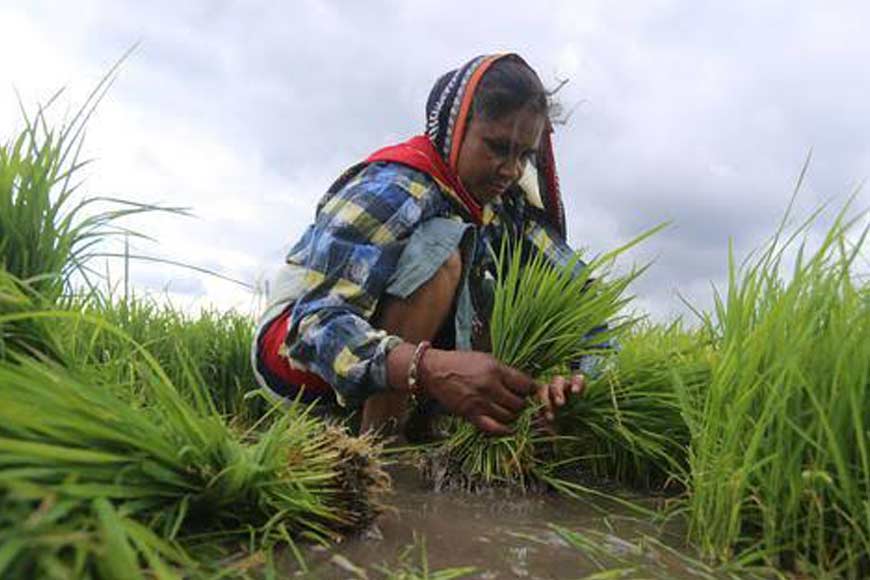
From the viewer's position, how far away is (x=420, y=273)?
98.8 inches

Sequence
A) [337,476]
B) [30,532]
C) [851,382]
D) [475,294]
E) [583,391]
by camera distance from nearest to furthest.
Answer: [30,532] < [851,382] < [337,476] < [583,391] < [475,294]

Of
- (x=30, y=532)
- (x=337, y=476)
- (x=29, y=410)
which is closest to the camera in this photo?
(x=30, y=532)

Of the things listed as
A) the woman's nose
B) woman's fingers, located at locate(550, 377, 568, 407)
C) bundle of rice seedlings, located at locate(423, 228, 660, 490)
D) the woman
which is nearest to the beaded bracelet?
the woman

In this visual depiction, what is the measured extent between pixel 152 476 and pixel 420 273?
1324 mm

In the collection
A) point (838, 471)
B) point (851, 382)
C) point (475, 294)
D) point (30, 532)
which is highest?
point (475, 294)

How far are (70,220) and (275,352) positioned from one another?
1.15 metres

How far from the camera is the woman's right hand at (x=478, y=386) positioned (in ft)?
7.04

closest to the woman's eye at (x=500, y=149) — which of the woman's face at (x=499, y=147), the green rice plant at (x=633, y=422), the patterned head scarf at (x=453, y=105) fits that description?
the woman's face at (x=499, y=147)

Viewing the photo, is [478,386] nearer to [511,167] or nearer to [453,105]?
[511,167]

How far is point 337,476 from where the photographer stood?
5.24ft

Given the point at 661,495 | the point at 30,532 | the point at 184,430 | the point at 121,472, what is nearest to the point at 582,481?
the point at 661,495

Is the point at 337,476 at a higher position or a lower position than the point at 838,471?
lower

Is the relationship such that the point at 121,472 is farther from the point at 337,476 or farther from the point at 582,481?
the point at 582,481

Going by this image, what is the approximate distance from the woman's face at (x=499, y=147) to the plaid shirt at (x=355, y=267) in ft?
0.45
